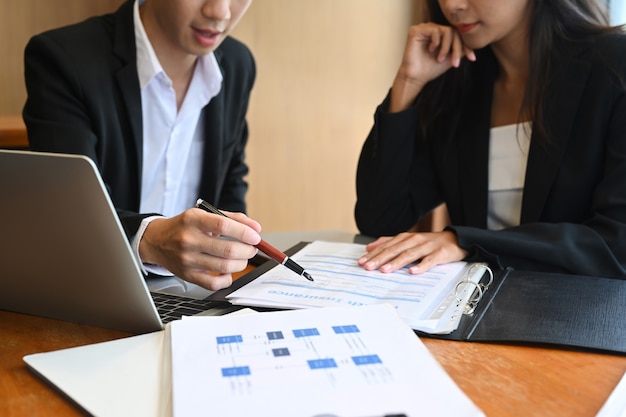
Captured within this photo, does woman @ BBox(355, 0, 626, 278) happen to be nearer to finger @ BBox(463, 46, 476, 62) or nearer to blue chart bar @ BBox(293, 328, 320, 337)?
finger @ BBox(463, 46, 476, 62)

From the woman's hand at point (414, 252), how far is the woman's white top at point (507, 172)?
0.40m

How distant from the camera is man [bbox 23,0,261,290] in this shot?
135cm

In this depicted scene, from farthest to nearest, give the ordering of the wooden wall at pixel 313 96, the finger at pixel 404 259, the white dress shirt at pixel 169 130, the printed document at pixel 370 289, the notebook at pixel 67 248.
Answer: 1. the wooden wall at pixel 313 96
2. the white dress shirt at pixel 169 130
3. the finger at pixel 404 259
4. the printed document at pixel 370 289
5. the notebook at pixel 67 248

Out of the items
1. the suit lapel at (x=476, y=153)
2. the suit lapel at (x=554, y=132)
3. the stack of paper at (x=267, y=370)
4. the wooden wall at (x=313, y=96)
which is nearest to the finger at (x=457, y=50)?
the suit lapel at (x=476, y=153)

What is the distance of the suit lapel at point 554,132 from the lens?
1341mm

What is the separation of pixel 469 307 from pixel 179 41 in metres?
0.90

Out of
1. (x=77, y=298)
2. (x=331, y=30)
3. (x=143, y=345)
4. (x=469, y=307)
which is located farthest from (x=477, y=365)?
(x=331, y=30)

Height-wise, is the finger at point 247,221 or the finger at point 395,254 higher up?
the finger at point 247,221

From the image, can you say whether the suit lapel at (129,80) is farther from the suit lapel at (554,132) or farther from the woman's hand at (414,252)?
the suit lapel at (554,132)

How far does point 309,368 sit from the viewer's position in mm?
631

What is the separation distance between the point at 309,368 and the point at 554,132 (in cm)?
92

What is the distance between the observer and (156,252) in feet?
3.21

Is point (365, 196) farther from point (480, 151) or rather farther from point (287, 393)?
point (287, 393)

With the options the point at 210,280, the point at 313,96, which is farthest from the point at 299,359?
the point at 313,96
